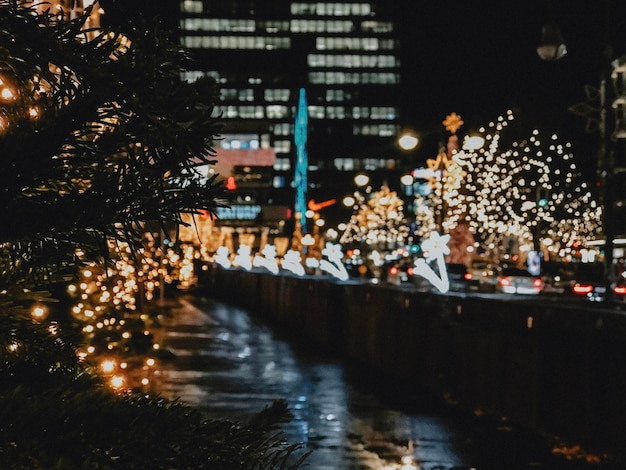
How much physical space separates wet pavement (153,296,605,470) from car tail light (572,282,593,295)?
45.4ft

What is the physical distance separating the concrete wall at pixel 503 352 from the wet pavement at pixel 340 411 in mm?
373

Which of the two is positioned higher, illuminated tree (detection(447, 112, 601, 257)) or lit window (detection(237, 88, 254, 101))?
lit window (detection(237, 88, 254, 101))

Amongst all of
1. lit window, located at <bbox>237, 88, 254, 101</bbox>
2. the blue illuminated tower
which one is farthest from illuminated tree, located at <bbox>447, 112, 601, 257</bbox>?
lit window, located at <bbox>237, 88, 254, 101</bbox>

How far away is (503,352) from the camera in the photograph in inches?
505

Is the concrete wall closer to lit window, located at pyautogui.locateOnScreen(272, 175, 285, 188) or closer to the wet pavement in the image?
the wet pavement

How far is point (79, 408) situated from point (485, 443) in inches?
387

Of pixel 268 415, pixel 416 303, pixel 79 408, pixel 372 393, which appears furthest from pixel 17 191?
pixel 416 303

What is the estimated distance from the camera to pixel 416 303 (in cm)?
1691

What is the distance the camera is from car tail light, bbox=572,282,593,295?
114 feet

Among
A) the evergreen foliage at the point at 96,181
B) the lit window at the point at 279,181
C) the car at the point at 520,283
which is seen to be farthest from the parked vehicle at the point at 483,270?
the lit window at the point at 279,181

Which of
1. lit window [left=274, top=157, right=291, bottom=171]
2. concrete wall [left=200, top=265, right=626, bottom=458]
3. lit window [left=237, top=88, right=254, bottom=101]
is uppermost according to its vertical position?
lit window [left=237, top=88, right=254, bottom=101]

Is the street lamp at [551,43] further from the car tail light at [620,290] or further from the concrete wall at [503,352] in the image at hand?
the car tail light at [620,290]

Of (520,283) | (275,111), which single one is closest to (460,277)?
→ (520,283)

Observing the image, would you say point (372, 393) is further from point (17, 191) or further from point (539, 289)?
point (539, 289)
